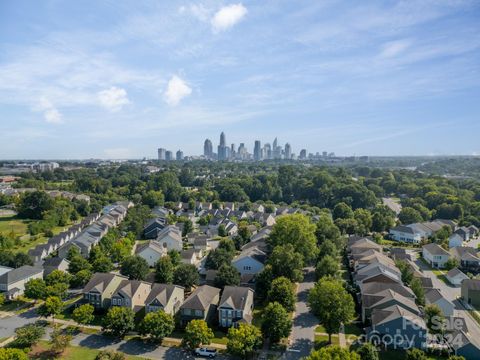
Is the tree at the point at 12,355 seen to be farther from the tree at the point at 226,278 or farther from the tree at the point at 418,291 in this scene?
the tree at the point at 418,291

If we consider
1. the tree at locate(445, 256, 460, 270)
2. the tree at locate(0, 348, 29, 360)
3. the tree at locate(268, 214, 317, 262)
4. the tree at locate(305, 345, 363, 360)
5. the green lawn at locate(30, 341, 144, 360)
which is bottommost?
the green lawn at locate(30, 341, 144, 360)

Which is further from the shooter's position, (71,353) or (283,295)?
(283,295)

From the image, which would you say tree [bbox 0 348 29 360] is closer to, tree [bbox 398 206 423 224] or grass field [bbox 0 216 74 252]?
grass field [bbox 0 216 74 252]

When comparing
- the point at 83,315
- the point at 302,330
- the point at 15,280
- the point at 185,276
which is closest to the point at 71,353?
the point at 83,315

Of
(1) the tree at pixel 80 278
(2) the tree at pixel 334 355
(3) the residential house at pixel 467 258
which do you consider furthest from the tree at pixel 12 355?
(3) the residential house at pixel 467 258

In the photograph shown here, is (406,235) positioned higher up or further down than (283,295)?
further down

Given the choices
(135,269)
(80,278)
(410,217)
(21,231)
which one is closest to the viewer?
(135,269)

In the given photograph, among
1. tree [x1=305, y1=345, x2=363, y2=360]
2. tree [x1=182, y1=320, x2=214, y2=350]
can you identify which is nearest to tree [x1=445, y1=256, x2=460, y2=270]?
tree [x1=305, y1=345, x2=363, y2=360]

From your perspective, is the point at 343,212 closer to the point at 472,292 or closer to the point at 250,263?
the point at 250,263
